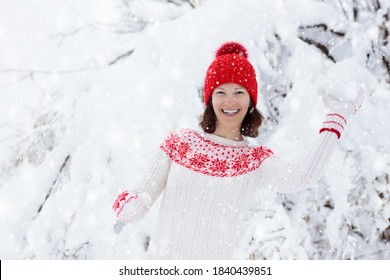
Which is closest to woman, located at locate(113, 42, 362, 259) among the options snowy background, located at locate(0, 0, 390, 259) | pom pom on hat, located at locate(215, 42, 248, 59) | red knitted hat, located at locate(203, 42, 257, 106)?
red knitted hat, located at locate(203, 42, 257, 106)

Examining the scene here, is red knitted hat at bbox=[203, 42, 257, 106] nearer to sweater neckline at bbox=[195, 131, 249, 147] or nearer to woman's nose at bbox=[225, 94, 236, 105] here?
woman's nose at bbox=[225, 94, 236, 105]

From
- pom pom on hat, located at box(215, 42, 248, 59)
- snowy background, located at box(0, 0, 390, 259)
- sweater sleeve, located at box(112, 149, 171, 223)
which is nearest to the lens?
sweater sleeve, located at box(112, 149, 171, 223)

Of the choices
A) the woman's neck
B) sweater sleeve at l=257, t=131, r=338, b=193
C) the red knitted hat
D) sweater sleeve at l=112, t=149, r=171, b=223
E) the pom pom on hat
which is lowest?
sweater sleeve at l=112, t=149, r=171, b=223

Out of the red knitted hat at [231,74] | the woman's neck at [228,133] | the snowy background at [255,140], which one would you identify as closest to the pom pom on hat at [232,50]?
the red knitted hat at [231,74]

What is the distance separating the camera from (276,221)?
2971mm

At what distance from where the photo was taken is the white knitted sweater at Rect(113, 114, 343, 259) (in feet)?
6.68

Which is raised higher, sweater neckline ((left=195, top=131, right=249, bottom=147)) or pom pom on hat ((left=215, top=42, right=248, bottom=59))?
pom pom on hat ((left=215, top=42, right=248, bottom=59))

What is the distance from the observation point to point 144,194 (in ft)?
6.84

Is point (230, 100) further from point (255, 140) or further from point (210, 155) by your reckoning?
point (255, 140)

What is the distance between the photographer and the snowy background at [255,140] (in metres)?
2.87

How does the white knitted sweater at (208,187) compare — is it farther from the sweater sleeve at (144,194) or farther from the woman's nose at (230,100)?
the woman's nose at (230,100)

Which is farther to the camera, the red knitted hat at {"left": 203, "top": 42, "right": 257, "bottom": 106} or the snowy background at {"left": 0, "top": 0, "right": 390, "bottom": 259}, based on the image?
the snowy background at {"left": 0, "top": 0, "right": 390, "bottom": 259}

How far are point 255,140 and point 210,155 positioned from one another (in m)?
0.91

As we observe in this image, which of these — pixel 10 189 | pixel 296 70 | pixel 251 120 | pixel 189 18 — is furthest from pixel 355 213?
pixel 10 189
